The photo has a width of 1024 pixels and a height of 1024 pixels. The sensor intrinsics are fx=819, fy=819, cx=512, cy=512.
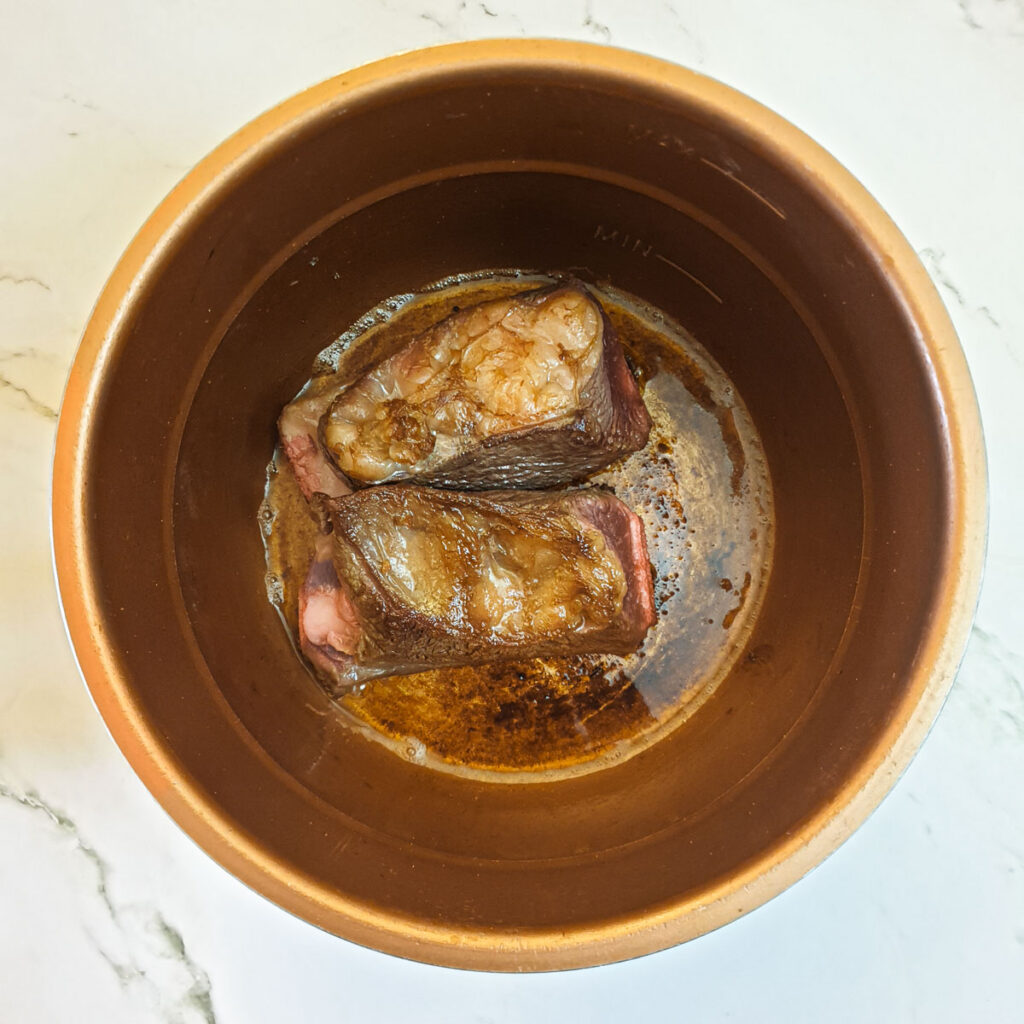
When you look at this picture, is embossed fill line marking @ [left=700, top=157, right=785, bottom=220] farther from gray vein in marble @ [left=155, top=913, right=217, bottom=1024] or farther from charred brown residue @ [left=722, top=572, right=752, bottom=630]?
gray vein in marble @ [left=155, top=913, right=217, bottom=1024]

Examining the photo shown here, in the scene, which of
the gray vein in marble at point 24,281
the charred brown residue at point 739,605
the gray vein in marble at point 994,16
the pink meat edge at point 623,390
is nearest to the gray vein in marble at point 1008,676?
the charred brown residue at point 739,605

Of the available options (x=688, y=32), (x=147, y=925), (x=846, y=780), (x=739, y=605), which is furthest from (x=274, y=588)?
(x=688, y=32)

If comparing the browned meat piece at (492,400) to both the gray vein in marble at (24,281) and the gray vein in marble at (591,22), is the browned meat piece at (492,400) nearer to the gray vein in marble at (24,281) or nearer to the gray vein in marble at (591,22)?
the gray vein in marble at (591,22)

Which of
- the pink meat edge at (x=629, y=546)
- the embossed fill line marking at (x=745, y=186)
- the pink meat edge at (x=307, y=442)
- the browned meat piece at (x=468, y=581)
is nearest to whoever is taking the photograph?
the embossed fill line marking at (x=745, y=186)

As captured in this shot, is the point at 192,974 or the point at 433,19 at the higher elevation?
the point at 433,19

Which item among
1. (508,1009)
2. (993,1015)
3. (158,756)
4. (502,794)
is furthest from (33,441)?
(993,1015)

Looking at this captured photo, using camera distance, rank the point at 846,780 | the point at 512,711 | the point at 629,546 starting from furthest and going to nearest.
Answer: the point at 512,711 → the point at 629,546 → the point at 846,780

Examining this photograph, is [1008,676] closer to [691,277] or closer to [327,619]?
[691,277]
